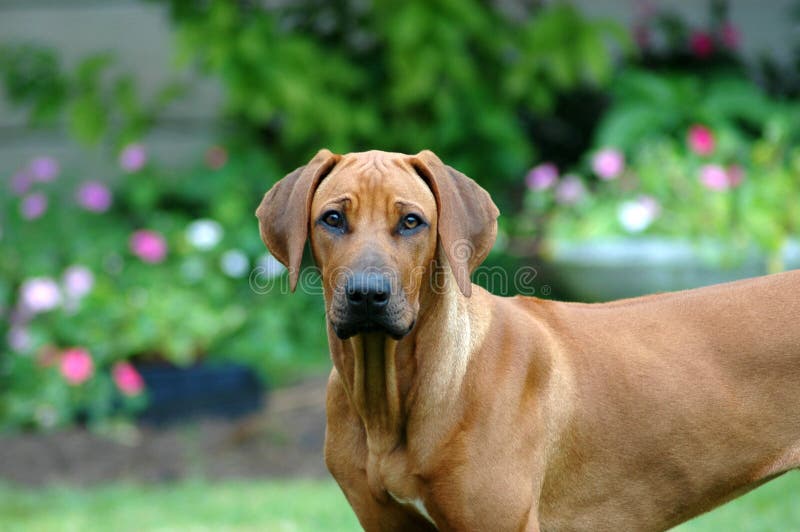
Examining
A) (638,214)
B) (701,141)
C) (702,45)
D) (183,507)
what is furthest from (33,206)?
(702,45)

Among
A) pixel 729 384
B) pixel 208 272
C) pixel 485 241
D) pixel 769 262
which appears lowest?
pixel 208 272

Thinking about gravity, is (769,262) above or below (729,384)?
below

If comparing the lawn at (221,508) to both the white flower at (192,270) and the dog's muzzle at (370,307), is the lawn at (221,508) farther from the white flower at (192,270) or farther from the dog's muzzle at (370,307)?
the dog's muzzle at (370,307)

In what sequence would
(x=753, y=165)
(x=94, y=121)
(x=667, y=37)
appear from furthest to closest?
(x=667, y=37) → (x=94, y=121) → (x=753, y=165)

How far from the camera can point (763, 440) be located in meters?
3.95

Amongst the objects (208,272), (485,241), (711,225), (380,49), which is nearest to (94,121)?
(208,272)

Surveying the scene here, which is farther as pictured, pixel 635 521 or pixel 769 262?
pixel 769 262

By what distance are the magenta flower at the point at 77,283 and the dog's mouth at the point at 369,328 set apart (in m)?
4.87

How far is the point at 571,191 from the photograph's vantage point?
878 centimetres

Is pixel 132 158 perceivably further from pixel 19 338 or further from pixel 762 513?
pixel 762 513

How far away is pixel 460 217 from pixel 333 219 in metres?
0.43

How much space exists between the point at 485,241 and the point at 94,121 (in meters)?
6.41

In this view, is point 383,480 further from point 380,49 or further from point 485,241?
point 380,49

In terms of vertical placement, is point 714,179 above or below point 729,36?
below
